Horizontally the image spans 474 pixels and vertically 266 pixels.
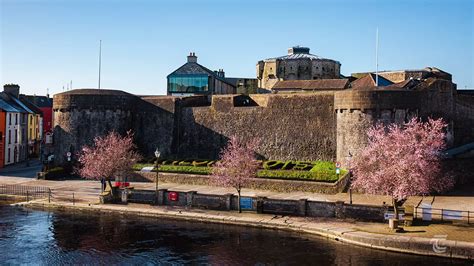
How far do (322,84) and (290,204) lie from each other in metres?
36.3

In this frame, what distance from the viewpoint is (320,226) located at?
103 ft

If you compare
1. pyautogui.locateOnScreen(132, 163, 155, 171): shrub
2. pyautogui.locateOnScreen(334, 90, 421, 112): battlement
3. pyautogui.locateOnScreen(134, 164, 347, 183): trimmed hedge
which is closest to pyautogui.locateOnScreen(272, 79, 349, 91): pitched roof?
pyautogui.locateOnScreen(334, 90, 421, 112): battlement

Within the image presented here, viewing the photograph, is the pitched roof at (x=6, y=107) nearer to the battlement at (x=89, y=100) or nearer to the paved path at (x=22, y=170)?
the paved path at (x=22, y=170)

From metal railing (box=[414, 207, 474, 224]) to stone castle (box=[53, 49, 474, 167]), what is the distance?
12.4 metres

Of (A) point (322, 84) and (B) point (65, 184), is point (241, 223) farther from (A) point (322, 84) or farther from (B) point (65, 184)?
(A) point (322, 84)

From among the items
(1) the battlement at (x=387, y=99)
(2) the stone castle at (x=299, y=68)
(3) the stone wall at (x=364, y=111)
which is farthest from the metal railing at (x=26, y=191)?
(2) the stone castle at (x=299, y=68)

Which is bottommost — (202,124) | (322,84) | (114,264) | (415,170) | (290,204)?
(114,264)

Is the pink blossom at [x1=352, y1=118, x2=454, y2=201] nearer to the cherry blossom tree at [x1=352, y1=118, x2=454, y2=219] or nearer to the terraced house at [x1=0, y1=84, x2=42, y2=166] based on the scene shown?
the cherry blossom tree at [x1=352, y1=118, x2=454, y2=219]

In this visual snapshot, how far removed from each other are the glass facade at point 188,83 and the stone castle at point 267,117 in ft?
48.5

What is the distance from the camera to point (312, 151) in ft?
166

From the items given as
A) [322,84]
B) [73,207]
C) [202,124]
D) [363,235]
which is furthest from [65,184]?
[322,84]

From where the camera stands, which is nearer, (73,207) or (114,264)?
(114,264)

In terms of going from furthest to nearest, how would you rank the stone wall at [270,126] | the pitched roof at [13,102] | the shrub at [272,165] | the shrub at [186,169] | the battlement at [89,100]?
the pitched roof at [13,102] < the battlement at [89,100] < the stone wall at [270,126] < the shrub at [186,169] < the shrub at [272,165]

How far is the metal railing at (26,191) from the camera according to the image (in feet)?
140
